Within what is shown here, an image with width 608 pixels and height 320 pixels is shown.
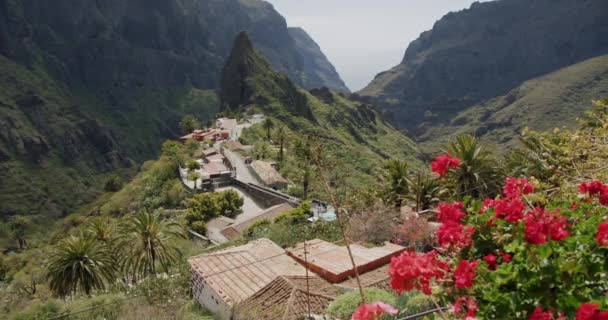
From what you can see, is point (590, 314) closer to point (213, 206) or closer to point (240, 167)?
point (213, 206)

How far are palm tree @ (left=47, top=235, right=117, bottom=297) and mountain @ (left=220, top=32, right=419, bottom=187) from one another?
75746mm

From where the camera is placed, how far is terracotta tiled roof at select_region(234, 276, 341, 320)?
554 inches

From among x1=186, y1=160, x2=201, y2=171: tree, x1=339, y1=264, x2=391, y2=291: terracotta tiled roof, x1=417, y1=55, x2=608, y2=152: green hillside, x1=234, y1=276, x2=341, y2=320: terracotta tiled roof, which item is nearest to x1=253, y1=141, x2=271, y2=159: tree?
x1=186, y1=160, x2=201, y2=171: tree

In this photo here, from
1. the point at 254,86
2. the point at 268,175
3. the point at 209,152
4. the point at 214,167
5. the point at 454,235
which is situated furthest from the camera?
the point at 254,86

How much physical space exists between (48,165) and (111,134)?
36.6 meters

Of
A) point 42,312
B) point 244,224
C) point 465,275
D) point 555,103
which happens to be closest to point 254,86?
point 244,224

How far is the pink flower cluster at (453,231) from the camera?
17.0ft

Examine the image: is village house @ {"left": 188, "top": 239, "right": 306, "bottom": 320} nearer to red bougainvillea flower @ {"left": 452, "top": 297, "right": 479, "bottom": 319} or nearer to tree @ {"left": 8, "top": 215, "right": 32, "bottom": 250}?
red bougainvillea flower @ {"left": 452, "top": 297, "right": 479, "bottom": 319}

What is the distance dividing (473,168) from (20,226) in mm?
109344

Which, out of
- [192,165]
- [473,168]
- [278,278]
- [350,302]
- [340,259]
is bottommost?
[192,165]

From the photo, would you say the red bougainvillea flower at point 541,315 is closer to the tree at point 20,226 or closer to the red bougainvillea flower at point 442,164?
the red bougainvillea flower at point 442,164

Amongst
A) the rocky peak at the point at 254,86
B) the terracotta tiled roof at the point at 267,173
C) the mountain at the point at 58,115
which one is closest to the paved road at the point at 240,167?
the terracotta tiled roof at the point at 267,173

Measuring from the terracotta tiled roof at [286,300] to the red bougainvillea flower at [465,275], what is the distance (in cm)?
991

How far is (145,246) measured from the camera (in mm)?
26344
